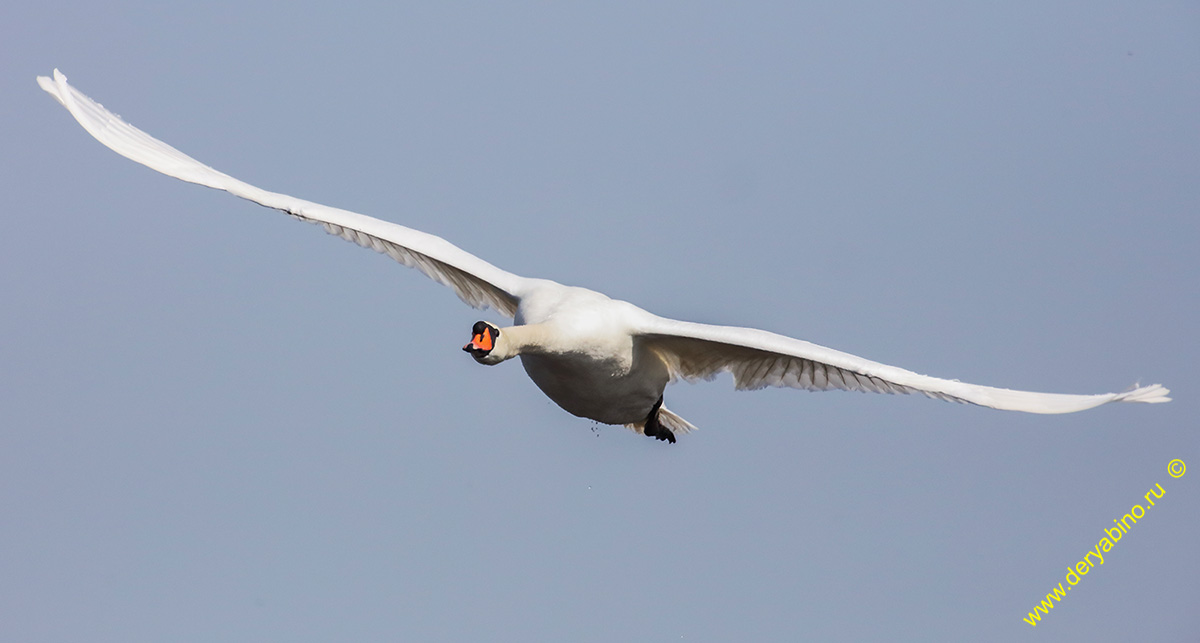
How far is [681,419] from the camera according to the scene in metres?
19.6

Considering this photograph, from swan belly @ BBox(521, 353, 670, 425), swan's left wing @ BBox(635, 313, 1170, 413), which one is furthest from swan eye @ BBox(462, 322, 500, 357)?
swan's left wing @ BBox(635, 313, 1170, 413)

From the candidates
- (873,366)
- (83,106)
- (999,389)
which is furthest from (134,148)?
(999,389)

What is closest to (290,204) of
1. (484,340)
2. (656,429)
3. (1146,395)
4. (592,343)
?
(592,343)

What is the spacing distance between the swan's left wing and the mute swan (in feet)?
0.04

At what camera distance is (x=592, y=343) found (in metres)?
15.3

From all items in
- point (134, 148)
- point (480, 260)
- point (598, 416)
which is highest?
point (134, 148)

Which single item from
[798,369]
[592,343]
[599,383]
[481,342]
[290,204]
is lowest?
[599,383]

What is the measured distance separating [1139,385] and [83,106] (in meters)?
13.0

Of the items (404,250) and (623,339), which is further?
(404,250)

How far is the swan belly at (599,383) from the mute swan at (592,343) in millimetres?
19

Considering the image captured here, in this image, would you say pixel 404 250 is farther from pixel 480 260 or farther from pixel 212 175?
pixel 212 175

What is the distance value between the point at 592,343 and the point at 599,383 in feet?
2.65

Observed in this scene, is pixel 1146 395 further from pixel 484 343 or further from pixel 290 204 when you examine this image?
pixel 290 204

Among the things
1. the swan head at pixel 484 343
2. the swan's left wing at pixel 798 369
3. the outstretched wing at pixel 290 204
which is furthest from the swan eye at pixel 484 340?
the outstretched wing at pixel 290 204
